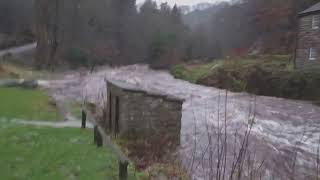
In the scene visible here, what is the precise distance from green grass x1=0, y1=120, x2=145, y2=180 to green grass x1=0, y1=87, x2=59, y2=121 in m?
3.25

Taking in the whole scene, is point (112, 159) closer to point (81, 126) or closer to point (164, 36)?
point (81, 126)

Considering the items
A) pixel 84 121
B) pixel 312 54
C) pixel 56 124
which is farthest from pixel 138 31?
pixel 84 121

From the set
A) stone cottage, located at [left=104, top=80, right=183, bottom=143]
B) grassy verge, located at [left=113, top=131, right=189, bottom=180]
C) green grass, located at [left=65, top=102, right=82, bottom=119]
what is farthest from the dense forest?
grassy verge, located at [left=113, top=131, right=189, bottom=180]

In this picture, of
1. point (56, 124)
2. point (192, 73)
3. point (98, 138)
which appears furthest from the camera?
point (192, 73)

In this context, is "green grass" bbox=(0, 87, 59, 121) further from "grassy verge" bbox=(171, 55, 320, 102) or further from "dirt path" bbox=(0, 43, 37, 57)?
"dirt path" bbox=(0, 43, 37, 57)

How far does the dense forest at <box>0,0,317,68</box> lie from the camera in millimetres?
55812

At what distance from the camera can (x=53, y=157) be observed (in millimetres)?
9352

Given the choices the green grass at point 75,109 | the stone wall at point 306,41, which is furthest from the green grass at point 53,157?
the stone wall at point 306,41

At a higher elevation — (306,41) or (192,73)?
(306,41)

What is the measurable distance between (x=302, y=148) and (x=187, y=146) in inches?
147

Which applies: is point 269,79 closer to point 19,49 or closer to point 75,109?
point 75,109

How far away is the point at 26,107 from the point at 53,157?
895 centimetres

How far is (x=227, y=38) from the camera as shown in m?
79.8

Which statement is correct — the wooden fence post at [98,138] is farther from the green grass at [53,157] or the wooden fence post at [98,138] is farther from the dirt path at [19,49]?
the dirt path at [19,49]
